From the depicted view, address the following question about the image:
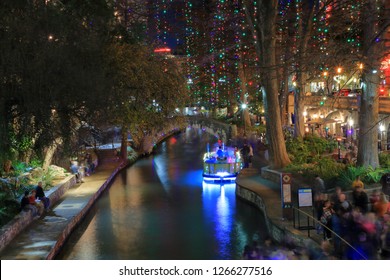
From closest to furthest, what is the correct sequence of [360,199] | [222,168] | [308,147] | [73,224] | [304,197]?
[360,199], [304,197], [73,224], [308,147], [222,168]

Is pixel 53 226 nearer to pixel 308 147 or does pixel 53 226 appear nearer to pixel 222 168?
pixel 222 168

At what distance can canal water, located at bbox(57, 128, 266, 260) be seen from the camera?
15895 mm

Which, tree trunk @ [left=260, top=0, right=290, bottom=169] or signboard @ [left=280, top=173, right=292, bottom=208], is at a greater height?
tree trunk @ [left=260, top=0, right=290, bottom=169]

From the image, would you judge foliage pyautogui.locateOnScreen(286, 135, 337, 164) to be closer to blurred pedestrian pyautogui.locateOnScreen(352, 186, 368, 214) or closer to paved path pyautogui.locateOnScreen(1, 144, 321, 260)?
paved path pyautogui.locateOnScreen(1, 144, 321, 260)

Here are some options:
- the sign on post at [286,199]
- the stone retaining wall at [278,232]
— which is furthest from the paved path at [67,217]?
the sign on post at [286,199]

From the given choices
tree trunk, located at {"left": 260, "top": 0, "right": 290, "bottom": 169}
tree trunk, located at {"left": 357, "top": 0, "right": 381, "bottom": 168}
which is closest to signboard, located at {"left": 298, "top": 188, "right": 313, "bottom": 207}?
tree trunk, located at {"left": 357, "top": 0, "right": 381, "bottom": 168}

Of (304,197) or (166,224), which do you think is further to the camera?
(166,224)

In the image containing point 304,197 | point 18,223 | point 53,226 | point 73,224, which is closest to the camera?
point 304,197

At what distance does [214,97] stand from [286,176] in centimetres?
4845

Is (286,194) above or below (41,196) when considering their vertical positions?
above

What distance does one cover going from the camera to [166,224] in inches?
770

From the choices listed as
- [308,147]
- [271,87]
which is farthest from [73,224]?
[308,147]
